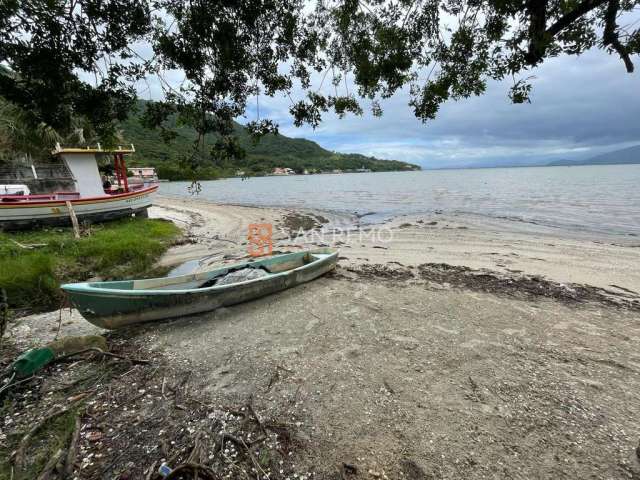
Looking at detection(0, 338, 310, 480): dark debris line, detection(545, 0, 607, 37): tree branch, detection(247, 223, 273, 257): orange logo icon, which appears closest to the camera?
detection(0, 338, 310, 480): dark debris line

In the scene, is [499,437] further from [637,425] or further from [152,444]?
[152,444]

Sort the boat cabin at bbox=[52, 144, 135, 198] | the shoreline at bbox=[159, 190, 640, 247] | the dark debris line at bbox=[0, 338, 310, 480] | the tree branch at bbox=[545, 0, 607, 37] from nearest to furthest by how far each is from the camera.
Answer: the dark debris line at bbox=[0, 338, 310, 480], the tree branch at bbox=[545, 0, 607, 37], the shoreline at bbox=[159, 190, 640, 247], the boat cabin at bbox=[52, 144, 135, 198]

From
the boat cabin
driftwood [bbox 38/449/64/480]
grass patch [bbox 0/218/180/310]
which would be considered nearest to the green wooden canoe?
driftwood [bbox 38/449/64/480]

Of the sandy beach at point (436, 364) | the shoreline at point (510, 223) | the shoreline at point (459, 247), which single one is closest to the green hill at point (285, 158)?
the shoreline at point (510, 223)

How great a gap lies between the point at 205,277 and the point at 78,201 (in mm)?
9288

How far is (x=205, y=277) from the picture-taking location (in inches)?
272

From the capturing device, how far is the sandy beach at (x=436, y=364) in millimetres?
3002

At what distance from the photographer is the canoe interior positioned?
589cm

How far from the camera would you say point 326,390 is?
12.9ft

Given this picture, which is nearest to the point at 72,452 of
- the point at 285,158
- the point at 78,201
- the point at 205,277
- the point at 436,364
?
the point at 205,277

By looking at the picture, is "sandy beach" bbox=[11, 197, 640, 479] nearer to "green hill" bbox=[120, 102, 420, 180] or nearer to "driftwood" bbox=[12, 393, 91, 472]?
"driftwood" bbox=[12, 393, 91, 472]

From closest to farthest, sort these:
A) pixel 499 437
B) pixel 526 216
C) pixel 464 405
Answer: pixel 499 437, pixel 464 405, pixel 526 216

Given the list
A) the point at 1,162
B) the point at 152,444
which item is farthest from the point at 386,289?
the point at 1,162

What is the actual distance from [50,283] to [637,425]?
1126cm
